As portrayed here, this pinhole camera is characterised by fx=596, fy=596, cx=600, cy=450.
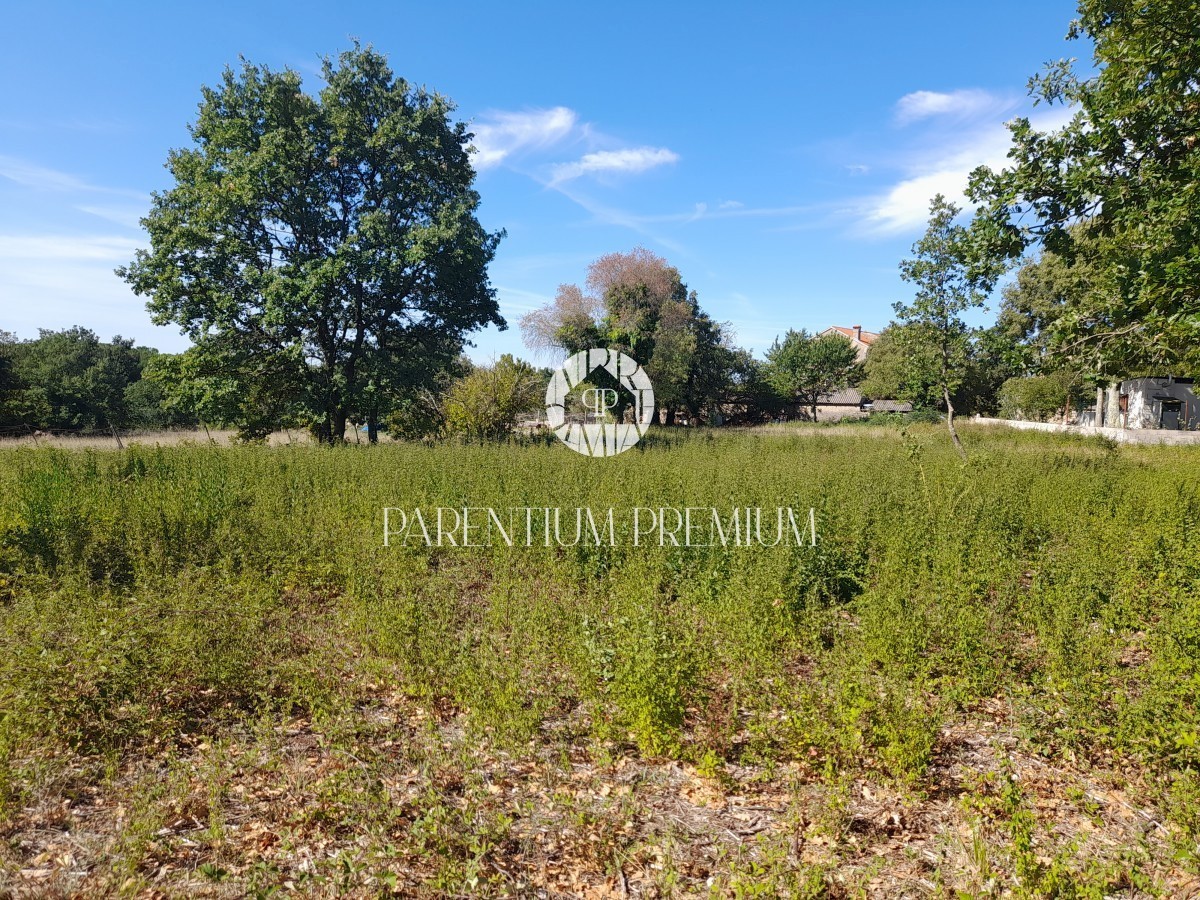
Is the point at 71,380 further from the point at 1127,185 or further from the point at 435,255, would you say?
the point at 1127,185

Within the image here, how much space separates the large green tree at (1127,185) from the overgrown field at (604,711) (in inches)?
88.3

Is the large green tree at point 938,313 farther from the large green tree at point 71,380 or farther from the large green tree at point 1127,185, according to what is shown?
the large green tree at point 71,380

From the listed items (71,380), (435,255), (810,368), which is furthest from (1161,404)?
(71,380)

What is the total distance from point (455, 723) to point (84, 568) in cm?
414

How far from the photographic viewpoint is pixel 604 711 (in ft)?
12.2

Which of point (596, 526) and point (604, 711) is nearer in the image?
point (604, 711)

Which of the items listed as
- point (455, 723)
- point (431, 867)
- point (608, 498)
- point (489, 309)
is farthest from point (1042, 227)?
point (489, 309)

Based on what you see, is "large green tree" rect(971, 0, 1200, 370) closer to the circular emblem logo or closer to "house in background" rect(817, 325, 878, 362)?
the circular emblem logo

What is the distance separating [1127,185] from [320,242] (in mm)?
18581

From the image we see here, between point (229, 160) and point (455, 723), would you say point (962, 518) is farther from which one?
point (229, 160)

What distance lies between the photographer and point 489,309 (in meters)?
19.9

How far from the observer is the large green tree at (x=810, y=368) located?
41.7 meters

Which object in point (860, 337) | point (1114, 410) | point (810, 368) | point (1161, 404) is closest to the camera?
point (1161, 404)

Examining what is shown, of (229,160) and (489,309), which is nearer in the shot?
(229,160)
